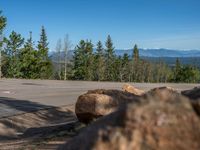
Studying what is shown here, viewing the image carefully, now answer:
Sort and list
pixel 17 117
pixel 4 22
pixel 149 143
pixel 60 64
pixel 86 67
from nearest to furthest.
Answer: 1. pixel 149 143
2. pixel 17 117
3. pixel 4 22
4. pixel 86 67
5. pixel 60 64

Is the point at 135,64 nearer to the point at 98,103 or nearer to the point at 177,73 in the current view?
the point at 177,73

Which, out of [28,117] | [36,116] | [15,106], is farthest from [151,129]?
[15,106]

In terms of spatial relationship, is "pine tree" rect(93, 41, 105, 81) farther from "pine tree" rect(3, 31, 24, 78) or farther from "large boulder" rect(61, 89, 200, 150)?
"large boulder" rect(61, 89, 200, 150)

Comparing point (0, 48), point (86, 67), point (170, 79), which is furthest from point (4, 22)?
point (170, 79)

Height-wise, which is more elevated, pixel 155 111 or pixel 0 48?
pixel 0 48

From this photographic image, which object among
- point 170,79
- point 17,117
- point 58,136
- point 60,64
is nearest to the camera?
point 58,136

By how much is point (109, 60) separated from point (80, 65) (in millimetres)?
11824

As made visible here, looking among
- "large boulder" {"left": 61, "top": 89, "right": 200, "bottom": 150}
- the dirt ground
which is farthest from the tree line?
"large boulder" {"left": 61, "top": 89, "right": 200, "bottom": 150}

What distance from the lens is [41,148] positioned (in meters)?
9.34

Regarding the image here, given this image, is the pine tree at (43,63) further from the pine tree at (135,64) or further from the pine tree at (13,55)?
the pine tree at (135,64)

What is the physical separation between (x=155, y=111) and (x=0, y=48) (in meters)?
51.8

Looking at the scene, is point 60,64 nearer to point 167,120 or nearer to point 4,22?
point 4,22

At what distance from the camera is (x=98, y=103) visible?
41.4ft

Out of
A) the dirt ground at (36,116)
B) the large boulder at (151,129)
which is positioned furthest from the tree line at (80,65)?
the large boulder at (151,129)
